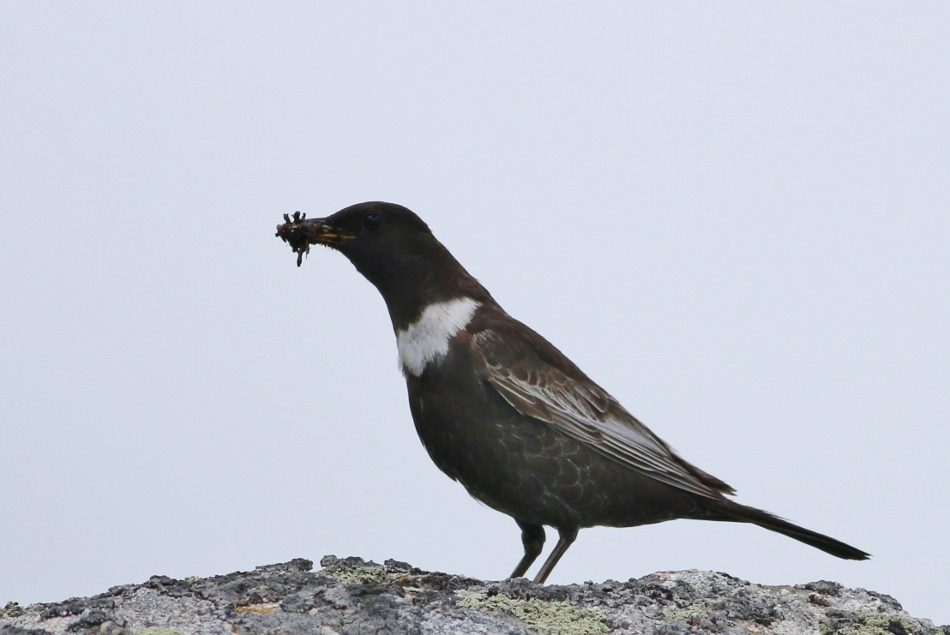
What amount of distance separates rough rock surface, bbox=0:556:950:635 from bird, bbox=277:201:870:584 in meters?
0.43

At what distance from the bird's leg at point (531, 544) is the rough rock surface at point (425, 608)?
2.06 ft

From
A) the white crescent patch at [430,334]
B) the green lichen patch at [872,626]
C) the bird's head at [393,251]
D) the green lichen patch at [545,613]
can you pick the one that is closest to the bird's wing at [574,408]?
the white crescent patch at [430,334]

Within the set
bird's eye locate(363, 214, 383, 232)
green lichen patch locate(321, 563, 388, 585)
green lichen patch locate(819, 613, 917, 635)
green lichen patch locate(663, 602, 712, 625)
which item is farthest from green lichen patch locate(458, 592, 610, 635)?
bird's eye locate(363, 214, 383, 232)

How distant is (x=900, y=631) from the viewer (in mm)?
5062

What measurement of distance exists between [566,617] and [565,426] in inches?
46.7

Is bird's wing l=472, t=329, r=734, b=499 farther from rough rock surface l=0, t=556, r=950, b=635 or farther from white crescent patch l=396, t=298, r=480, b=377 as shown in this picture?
rough rock surface l=0, t=556, r=950, b=635

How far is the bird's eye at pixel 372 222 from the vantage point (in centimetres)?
591

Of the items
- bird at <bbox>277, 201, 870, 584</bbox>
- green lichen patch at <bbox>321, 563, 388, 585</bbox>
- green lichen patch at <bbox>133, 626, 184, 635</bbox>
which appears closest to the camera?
green lichen patch at <bbox>133, 626, 184, 635</bbox>

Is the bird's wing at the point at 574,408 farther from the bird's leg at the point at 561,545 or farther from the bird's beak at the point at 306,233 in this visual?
the bird's beak at the point at 306,233

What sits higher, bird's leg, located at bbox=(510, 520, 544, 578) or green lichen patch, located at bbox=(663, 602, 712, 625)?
bird's leg, located at bbox=(510, 520, 544, 578)

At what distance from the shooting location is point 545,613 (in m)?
4.75

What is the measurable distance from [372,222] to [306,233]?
0.34 m

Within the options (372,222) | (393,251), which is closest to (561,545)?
(393,251)

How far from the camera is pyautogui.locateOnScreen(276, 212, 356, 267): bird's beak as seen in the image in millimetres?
5969
